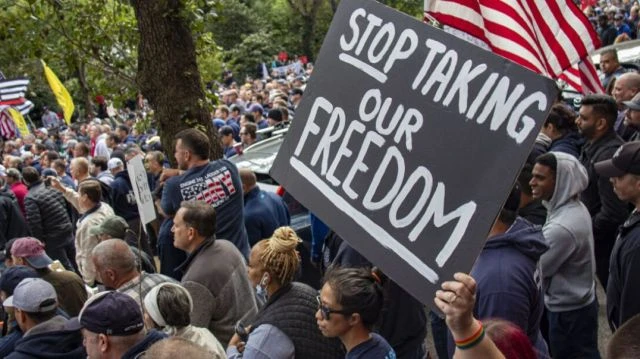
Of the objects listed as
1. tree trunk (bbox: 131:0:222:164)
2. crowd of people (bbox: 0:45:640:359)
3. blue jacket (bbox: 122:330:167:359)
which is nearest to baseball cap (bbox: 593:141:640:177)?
crowd of people (bbox: 0:45:640:359)

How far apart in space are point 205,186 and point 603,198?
3.03 m

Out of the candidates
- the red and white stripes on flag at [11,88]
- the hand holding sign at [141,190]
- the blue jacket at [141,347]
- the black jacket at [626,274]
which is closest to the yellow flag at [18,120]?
the red and white stripes on flag at [11,88]

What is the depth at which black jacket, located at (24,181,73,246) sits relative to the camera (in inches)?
392

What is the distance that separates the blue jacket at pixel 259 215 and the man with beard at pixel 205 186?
0.77 meters

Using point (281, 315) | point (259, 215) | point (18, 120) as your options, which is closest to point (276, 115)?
point (259, 215)

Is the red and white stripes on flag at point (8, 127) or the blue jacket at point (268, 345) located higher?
the blue jacket at point (268, 345)

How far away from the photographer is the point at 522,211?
5.69 m

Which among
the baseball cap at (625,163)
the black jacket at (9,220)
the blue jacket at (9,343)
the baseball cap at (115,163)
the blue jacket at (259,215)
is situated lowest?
the black jacket at (9,220)

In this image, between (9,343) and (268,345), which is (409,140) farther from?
(9,343)

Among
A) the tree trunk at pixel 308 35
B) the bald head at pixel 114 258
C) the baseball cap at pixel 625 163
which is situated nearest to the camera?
the baseball cap at pixel 625 163

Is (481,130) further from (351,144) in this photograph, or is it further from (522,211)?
Result: (522,211)

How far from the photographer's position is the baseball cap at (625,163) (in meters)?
4.58

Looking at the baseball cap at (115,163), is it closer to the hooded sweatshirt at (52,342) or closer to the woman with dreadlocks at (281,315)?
the hooded sweatshirt at (52,342)

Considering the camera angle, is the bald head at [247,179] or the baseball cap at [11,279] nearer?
the baseball cap at [11,279]
